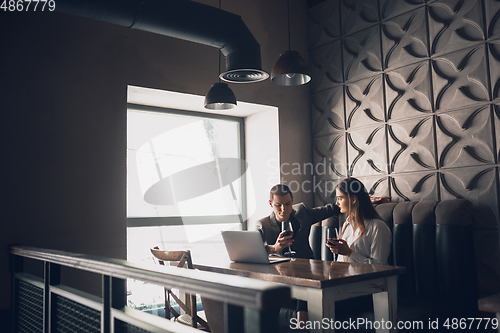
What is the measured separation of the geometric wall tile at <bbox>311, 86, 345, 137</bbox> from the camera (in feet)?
15.8

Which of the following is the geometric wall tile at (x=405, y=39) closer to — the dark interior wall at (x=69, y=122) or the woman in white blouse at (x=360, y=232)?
the woman in white blouse at (x=360, y=232)

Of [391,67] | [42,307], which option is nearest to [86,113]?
[42,307]

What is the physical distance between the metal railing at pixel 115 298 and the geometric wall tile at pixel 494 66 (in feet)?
10.8

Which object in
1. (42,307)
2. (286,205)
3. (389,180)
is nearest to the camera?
(42,307)

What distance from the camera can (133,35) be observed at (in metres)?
4.04

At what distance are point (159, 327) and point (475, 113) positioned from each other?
3.41m

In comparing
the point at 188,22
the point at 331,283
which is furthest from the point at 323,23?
the point at 331,283

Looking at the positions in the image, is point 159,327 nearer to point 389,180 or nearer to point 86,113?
point 86,113

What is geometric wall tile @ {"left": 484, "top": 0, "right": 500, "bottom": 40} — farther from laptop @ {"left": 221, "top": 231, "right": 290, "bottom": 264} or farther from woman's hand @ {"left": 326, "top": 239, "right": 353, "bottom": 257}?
laptop @ {"left": 221, "top": 231, "right": 290, "bottom": 264}

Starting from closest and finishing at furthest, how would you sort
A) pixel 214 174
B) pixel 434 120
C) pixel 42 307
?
1. pixel 42 307
2. pixel 434 120
3. pixel 214 174

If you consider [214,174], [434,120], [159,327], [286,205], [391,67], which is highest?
[391,67]

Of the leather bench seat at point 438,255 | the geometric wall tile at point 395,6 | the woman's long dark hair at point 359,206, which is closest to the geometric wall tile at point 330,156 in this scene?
the leather bench seat at point 438,255

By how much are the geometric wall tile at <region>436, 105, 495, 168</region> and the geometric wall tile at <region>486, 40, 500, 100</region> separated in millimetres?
136

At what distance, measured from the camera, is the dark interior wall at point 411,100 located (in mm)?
3561
